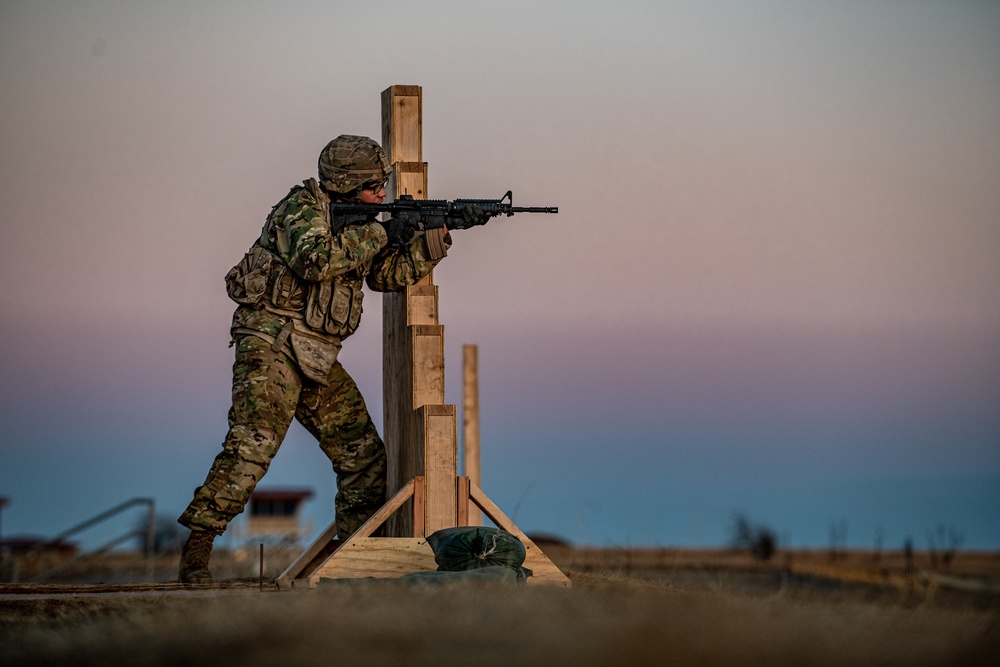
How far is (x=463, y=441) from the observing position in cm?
1249

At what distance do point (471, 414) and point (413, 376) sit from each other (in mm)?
5412

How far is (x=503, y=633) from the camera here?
450cm

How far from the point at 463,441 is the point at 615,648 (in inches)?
320

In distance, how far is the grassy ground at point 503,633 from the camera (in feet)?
14.3

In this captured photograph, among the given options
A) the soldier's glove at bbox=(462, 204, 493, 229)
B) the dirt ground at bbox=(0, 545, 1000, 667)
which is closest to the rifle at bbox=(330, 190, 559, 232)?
the soldier's glove at bbox=(462, 204, 493, 229)

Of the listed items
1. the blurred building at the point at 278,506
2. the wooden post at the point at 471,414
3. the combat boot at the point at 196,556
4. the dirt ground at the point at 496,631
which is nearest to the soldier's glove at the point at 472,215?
the combat boot at the point at 196,556

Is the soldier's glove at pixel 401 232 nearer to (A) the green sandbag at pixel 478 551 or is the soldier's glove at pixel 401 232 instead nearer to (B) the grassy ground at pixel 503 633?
(A) the green sandbag at pixel 478 551

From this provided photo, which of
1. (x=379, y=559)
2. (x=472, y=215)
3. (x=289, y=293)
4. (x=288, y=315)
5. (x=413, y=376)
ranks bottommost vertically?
(x=379, y=559)

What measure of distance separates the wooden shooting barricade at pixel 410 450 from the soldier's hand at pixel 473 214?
0.38 m

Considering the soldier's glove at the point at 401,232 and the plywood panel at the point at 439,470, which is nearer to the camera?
the plywood panel at the point at 439,470

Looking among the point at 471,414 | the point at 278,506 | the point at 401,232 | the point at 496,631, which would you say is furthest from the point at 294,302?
the point at 278,506

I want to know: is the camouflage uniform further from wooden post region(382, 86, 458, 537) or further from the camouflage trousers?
wooden post region(382, 86, 458, 537)

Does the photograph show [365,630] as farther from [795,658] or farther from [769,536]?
[769,536]

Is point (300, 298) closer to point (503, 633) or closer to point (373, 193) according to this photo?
point (373, 193)
